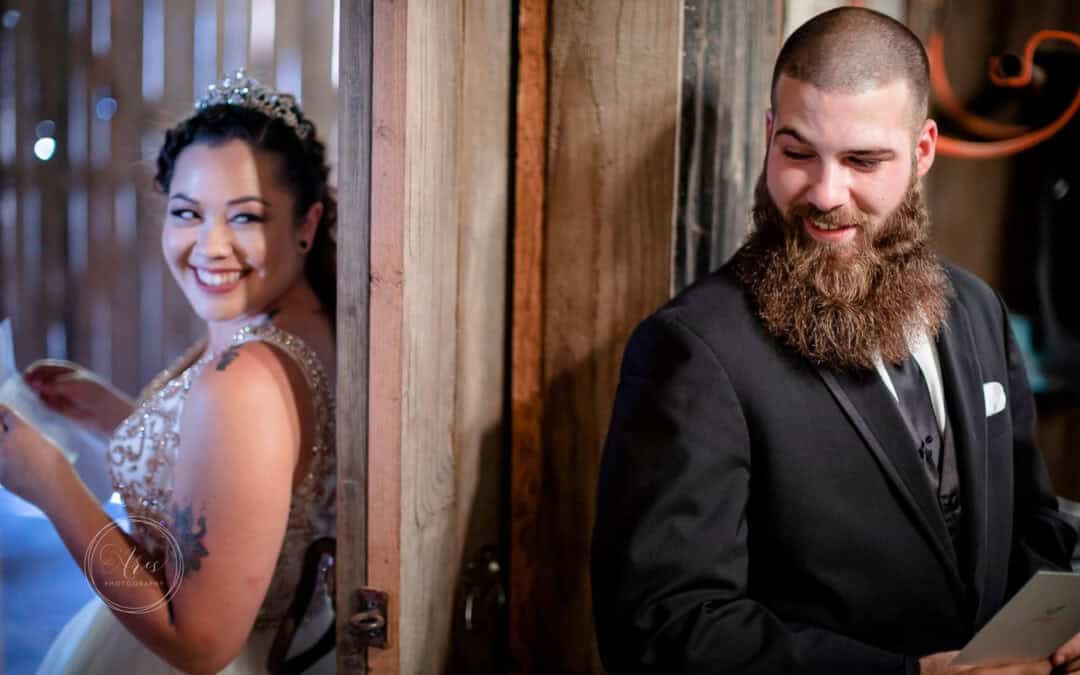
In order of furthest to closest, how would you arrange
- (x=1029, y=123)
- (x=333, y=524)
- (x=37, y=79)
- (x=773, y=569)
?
(x=1029, y=123) < (x=333, y=524) < (x=773, y=569) < (x=37, y=79)

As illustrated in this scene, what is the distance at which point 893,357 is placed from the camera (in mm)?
1652

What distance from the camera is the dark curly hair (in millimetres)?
1525

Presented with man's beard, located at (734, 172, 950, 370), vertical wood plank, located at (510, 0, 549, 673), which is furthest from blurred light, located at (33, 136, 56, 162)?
man's beard, located at (734, 172, 950, 370)

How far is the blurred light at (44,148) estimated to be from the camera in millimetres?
1462

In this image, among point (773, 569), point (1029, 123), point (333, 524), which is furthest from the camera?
point (1029, 123)

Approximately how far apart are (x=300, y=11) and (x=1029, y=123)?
1.62m

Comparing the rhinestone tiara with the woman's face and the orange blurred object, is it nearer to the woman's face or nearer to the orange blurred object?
the woman's face

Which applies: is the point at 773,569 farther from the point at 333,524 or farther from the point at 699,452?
the point at 333,524

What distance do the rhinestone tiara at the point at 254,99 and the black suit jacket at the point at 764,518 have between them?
0.72 meters

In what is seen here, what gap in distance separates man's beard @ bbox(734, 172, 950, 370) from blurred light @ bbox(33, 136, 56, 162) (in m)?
1.20

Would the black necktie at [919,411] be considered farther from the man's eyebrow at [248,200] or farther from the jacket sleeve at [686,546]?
the man's eyebrow at [248,200]

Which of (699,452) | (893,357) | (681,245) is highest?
(681,245)

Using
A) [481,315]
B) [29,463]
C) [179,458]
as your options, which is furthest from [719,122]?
[29,463]

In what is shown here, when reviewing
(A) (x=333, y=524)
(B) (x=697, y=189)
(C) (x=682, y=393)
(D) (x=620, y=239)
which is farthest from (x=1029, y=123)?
(A) (x=333, y=524)
